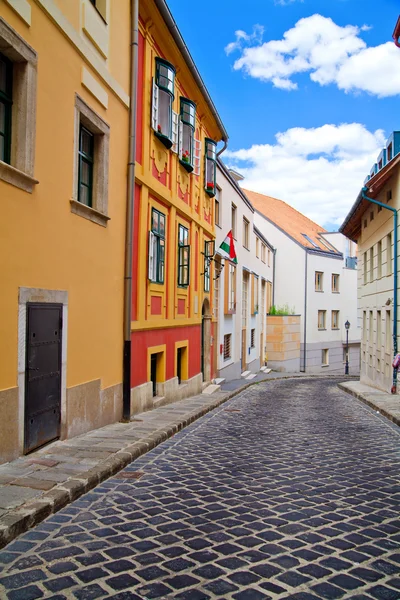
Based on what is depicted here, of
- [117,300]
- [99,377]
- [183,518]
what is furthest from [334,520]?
[117,300]

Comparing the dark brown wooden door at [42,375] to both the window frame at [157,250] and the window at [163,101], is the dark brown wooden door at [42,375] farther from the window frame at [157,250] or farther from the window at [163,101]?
the window at [163,101]

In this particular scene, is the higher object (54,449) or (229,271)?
(229,271)

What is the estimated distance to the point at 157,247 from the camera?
39.7 feet

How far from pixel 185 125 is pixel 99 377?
788cm

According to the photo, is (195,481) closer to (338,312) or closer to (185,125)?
(185,125)

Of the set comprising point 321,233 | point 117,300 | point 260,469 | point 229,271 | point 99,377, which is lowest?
point 260,469

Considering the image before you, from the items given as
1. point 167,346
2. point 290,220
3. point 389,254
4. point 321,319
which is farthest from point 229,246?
point 290,220

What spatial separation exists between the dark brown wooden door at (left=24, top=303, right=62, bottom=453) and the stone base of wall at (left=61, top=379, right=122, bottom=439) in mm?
388

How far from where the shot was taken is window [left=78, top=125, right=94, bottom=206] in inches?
339

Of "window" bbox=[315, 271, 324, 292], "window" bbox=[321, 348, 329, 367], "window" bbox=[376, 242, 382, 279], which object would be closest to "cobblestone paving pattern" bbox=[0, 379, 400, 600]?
"window" bbox=[376, 242, 382, 279]

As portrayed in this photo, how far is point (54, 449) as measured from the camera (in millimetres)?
7059

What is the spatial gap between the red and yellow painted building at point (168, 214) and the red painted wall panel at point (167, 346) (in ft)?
0.07

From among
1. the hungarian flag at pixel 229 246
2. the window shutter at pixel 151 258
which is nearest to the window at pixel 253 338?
the hungarian flag at pixel 229 246

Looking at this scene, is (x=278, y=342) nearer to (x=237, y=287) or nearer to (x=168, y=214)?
(x=237, y=287)
